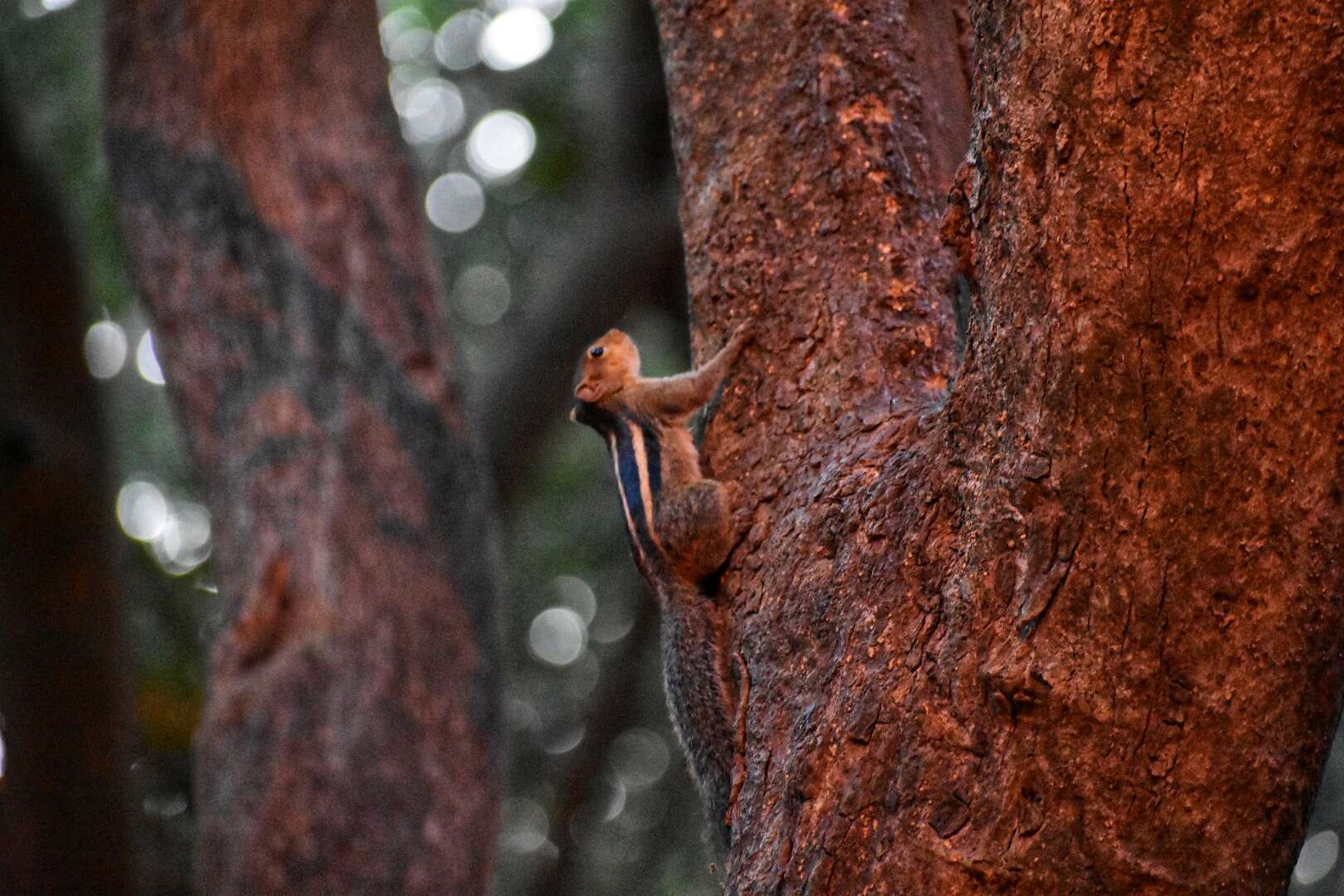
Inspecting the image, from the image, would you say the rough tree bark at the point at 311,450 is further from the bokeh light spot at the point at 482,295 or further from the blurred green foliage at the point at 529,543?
the bokeh light spot at the point at 482,295

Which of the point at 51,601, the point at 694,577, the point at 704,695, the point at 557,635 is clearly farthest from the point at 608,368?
the point at 557,635

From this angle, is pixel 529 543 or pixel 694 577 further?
pixel 529 543

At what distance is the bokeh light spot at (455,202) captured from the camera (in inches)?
423

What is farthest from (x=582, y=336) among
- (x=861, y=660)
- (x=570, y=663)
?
(x=861, y=660)

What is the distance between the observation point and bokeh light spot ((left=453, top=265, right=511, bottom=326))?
35.8ft

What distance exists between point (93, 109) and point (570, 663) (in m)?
4.77

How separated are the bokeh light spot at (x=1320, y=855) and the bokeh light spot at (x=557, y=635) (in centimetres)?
486

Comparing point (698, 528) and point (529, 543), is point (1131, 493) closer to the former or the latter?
point (698, 528)

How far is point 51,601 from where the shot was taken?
5539 mm

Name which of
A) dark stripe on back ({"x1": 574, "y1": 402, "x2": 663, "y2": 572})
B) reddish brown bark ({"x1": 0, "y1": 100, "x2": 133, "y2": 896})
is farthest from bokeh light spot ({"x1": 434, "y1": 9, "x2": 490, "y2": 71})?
dark stripe on back ({"x1": 574, "y1": 402, "x2": 663, "y2": 572})

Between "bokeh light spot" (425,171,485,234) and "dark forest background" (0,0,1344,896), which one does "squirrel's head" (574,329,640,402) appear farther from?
"bokeh light spot" (425,171,485,234)

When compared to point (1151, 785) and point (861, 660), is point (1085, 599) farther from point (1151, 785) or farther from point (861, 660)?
point (861, 660)

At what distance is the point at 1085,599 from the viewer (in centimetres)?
198

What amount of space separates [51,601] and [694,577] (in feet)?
11.3
